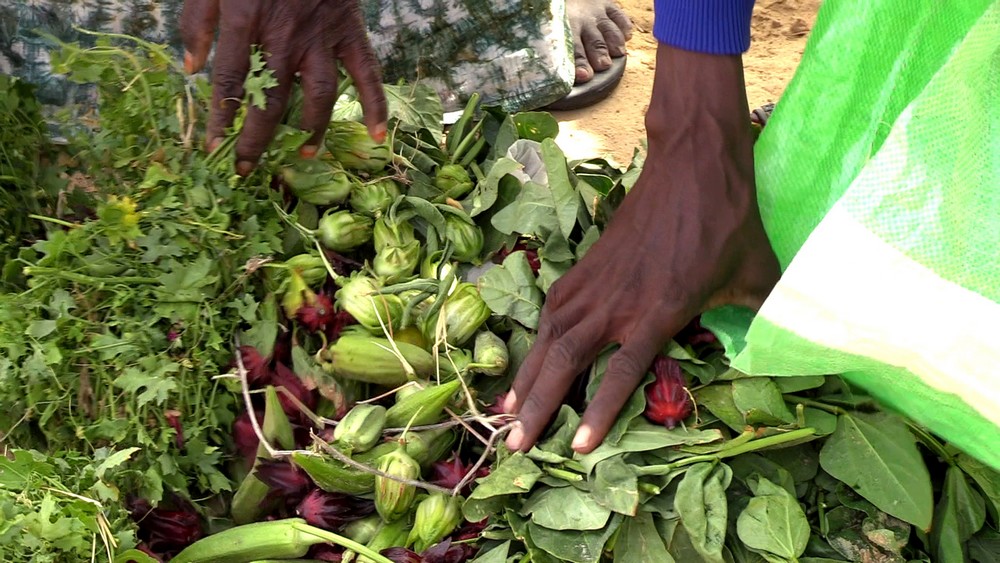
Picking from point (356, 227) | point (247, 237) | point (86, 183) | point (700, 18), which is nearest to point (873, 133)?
point (700, 18)

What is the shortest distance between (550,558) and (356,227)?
667 millimetres

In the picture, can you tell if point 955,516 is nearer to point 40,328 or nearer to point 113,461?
point 113,461

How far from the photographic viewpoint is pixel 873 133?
123cm

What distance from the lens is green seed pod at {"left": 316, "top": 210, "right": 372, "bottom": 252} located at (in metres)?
1.48

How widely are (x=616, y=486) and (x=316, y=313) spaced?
571mm

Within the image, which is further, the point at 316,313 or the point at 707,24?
the point at 316,313

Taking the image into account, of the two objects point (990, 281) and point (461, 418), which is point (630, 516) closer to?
point (461, 418)

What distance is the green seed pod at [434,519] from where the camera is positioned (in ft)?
4.00

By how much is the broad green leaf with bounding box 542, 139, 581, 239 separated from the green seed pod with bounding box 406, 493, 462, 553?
499 mm

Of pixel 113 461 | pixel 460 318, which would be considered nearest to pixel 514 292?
pixel 460 318

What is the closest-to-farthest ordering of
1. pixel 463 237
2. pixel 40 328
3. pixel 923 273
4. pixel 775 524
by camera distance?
1. pixel 923 273
2. pixel 775 524
3. pixel 40 328
4. pixel 463 237

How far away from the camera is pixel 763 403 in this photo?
1175 millimetres

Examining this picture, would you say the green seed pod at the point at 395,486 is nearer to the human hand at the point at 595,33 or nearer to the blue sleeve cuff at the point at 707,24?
the blue sleeve cuff at the point at 707,24

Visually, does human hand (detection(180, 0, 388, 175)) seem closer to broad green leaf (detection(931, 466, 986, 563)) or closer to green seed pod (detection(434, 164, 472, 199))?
green seed pod (detection(434, 164, 472, 199))
